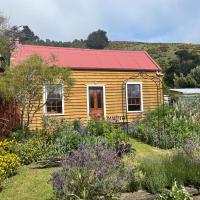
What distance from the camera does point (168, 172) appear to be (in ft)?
28.1

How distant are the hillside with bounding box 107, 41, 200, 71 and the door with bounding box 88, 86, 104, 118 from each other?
37.2m

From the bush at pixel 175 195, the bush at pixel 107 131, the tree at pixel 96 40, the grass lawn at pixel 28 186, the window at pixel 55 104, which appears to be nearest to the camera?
the bush at pixel 175 195

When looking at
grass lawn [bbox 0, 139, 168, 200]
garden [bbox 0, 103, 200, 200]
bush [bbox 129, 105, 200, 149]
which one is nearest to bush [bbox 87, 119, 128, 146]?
garden [bbox 0, 103, 200, 200]

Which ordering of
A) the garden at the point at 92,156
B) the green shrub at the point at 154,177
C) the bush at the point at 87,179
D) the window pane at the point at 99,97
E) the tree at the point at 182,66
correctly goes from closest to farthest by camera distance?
the bush at the point at 87,179 < the garden at the point at 92,156 < the green shrub at the point at 154,177 < the window pane at the point at 99,97 < the tree at the point at 182,66

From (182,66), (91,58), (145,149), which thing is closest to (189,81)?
(182,66)

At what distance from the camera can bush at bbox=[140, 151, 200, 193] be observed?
27.2 feet

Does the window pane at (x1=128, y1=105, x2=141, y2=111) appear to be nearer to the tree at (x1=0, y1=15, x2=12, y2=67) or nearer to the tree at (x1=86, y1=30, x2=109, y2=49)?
the tree at (x1=0, y1=15, x2=12, y2=67)

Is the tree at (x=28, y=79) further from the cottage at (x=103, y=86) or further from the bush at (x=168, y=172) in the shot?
the bush at (x=168, y=172)

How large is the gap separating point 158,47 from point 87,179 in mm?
64789

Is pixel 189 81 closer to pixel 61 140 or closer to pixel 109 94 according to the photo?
pixel 109 94

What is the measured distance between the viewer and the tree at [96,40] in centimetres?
7006

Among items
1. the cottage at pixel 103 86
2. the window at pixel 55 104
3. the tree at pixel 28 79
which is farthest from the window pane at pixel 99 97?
the tree at pixel 28 79

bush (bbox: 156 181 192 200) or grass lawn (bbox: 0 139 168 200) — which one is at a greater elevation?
bush (bbox: 156 181 192 200)

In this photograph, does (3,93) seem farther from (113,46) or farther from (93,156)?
(113,46)
